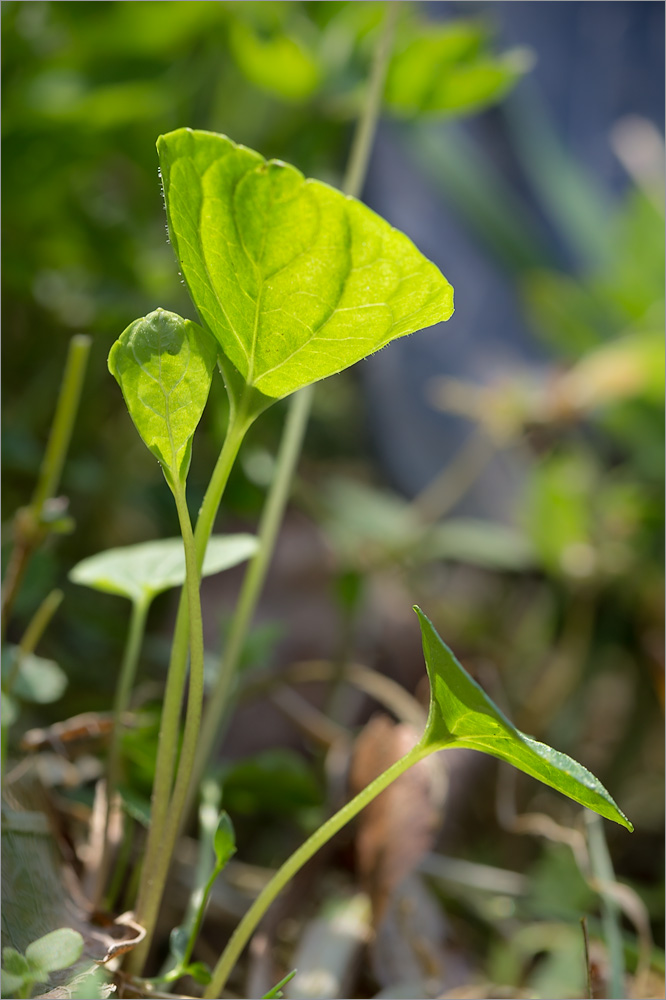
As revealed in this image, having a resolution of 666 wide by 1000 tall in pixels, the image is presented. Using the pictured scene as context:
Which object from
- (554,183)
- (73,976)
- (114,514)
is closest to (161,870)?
(73,976)

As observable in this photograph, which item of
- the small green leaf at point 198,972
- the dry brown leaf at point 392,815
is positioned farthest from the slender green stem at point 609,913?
the small green leaf at point 198,972

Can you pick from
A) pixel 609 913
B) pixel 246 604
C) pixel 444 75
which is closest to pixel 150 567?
pixel 246 604

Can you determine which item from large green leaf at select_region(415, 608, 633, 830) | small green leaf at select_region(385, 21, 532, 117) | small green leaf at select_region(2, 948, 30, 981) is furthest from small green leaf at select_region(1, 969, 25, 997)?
small green leaf at select_region(385, 21, 532, 117)

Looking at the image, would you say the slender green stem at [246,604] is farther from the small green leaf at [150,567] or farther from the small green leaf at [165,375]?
the small green leaf at [165,375]

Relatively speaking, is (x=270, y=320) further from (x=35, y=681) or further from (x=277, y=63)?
(x=277, y=63)

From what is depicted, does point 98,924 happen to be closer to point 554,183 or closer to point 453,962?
point 453,962

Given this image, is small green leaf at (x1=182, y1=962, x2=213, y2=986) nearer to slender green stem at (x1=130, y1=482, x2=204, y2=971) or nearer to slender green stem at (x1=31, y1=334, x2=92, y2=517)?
slender green stem at (x1=130, y1=482, x2=204, y2=971)
